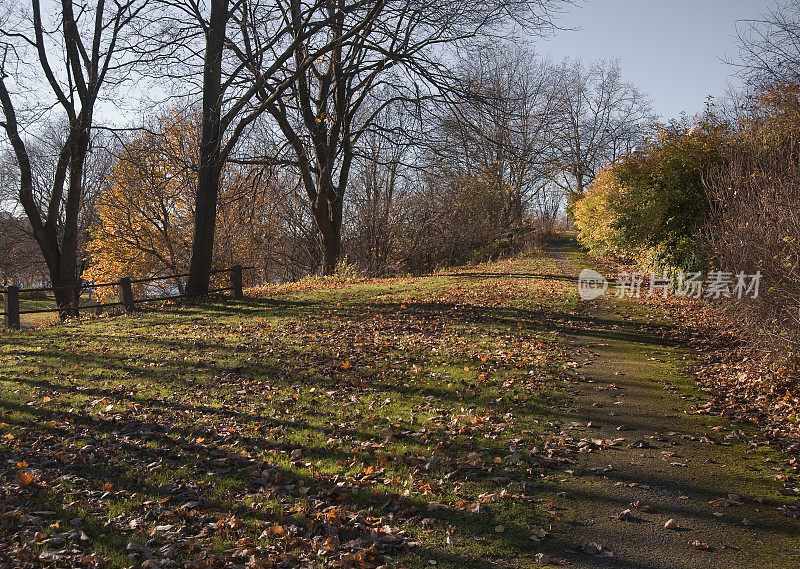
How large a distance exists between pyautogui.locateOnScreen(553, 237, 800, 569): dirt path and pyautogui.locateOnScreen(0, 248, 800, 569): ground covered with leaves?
2 centimetres

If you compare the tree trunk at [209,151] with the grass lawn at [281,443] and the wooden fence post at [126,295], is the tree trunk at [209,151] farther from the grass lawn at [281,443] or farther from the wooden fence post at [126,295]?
the grass lawn at [281,443]

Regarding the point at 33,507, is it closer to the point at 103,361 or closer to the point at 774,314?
the point at 103,361

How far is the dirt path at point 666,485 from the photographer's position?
13.3 feet

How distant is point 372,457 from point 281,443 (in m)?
1.09

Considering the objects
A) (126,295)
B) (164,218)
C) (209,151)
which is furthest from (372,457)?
(164,218)

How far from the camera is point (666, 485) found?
4.98m

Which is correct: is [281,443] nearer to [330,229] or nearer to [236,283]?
[236,283]

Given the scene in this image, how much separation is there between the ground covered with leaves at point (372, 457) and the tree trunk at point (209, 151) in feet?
17.2

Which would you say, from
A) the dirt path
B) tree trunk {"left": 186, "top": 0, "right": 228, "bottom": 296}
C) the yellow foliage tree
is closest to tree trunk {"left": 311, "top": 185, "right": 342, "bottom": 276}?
the yellow foliage tree

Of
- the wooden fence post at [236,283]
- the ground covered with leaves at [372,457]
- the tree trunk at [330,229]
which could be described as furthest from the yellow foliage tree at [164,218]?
the ground covered with leaves at [372,457]

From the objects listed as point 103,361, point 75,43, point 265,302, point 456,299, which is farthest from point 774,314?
point 75,43

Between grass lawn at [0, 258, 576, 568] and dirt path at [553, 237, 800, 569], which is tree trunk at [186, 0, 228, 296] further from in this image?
dirt path at [553, 237, 800, 569]

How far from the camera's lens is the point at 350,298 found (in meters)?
14.7

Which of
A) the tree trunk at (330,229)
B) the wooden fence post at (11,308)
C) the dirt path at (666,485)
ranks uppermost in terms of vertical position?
the tree trunk at (330,229)
